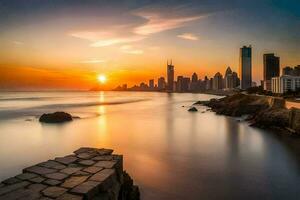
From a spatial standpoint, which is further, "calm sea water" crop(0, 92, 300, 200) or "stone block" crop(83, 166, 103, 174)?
"calm sea water" crop(0, 92, 300, 200)

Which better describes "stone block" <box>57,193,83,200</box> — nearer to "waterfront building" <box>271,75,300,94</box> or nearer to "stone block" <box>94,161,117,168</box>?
"stone block" <box>94,161,117,168</box>

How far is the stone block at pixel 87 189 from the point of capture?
24.5ft

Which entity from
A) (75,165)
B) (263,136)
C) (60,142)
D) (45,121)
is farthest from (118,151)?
(45,121)

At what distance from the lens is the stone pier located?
24.7 ft

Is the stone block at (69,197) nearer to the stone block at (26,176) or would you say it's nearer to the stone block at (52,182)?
the stone block at (52,182)

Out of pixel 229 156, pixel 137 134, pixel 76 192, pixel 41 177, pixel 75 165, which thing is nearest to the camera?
pixel 76 192

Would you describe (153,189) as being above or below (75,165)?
below

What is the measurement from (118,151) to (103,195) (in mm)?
14502

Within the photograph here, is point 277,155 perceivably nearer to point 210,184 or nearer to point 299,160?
point 299,160

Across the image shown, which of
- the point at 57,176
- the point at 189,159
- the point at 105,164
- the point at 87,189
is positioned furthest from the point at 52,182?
the point at 189,159

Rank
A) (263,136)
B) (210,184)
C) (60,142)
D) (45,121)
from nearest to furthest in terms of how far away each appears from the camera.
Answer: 1. (210,184)
2. (60,142)
3. (263,136)
4. (45,121)

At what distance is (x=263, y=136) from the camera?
29.5 metres

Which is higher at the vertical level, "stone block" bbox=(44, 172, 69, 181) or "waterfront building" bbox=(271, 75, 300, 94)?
"waterfront building" bbox=(271, 75, 300, 94)

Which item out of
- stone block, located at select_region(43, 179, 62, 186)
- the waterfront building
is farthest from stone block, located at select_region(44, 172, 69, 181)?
the waterfront building
